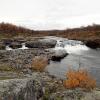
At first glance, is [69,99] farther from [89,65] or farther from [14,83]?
[89,65]

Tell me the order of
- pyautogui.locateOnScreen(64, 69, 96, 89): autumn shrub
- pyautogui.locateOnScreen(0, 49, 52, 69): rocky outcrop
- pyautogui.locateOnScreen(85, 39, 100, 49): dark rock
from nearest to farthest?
pyautogui.locateOnScreen(64, 69, 96, 89): autumn shrub < pyautogui.locateOnScreen(0, 49, 52, 69): rocky outcrop < pyautogui.locateOnScreen(85, 39, 100, 49): dark rock

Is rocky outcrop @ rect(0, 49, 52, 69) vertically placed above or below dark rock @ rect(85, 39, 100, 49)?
below

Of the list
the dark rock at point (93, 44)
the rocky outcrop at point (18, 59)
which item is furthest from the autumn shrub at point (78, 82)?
the dark rock at point (93, 44)

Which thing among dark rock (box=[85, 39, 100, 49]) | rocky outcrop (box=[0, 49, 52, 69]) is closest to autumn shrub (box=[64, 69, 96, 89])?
rocky outcrop (box=[0, 49, 52, 69])

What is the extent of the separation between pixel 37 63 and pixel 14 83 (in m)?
31.0

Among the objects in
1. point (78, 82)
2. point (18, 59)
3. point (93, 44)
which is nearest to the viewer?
point (78, 82)

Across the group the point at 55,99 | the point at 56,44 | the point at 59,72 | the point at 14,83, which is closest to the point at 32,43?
the point at 56,44

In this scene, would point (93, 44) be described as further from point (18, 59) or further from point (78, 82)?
point (78, 82)

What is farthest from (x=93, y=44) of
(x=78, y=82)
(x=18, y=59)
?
(x=78, y=82)

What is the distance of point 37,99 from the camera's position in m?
18.0

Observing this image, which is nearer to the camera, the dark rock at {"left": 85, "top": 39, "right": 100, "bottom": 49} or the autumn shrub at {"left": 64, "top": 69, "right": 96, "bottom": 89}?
the autumn shrub at {"left": 64, "top": 69, "right": 96, "bottom": 89}

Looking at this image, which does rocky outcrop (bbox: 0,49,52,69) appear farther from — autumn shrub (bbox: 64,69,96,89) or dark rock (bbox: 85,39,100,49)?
dark rock (bbox: 85,39,100,49)

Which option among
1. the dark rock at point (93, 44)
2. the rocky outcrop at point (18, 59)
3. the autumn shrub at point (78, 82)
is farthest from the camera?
the dark rock at point (93, 44)

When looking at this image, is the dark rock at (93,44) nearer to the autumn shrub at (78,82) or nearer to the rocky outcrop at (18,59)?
the rocky outcrop at (18,59)
